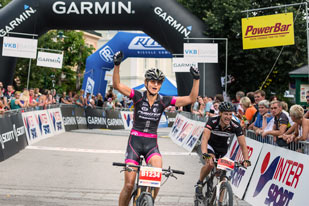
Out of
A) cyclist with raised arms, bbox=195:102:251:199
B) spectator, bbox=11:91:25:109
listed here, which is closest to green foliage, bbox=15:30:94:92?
spectator, bbox=11:91:25:109

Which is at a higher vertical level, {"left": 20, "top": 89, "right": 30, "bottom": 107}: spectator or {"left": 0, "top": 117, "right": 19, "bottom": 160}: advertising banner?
{"left": 20, "top": 89, "right": 30, "bottom": 107}: spectator

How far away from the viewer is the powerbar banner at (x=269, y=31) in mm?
14414

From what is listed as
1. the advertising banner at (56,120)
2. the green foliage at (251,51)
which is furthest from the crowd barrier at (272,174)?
the advertising banner at (56,120)

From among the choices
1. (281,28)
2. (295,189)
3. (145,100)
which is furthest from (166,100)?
(281,28)

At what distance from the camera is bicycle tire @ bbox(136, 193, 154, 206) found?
5279 millimetres

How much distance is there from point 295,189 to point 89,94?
19.1 m

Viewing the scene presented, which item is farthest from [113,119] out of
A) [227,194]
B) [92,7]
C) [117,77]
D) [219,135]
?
[227,194]

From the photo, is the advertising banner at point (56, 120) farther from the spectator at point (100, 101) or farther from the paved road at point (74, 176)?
the spectator at point (100, 101)

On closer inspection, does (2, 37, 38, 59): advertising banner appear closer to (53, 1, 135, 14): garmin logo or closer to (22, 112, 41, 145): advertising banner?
(53, 1, 135, 14): garmin logo

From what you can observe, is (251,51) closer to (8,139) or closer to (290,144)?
(8,139)

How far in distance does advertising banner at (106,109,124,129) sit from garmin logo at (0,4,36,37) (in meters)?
7.50

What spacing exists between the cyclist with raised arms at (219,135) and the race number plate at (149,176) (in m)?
1.18

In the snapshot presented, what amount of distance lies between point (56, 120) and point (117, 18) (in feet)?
16.6

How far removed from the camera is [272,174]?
748 cm
